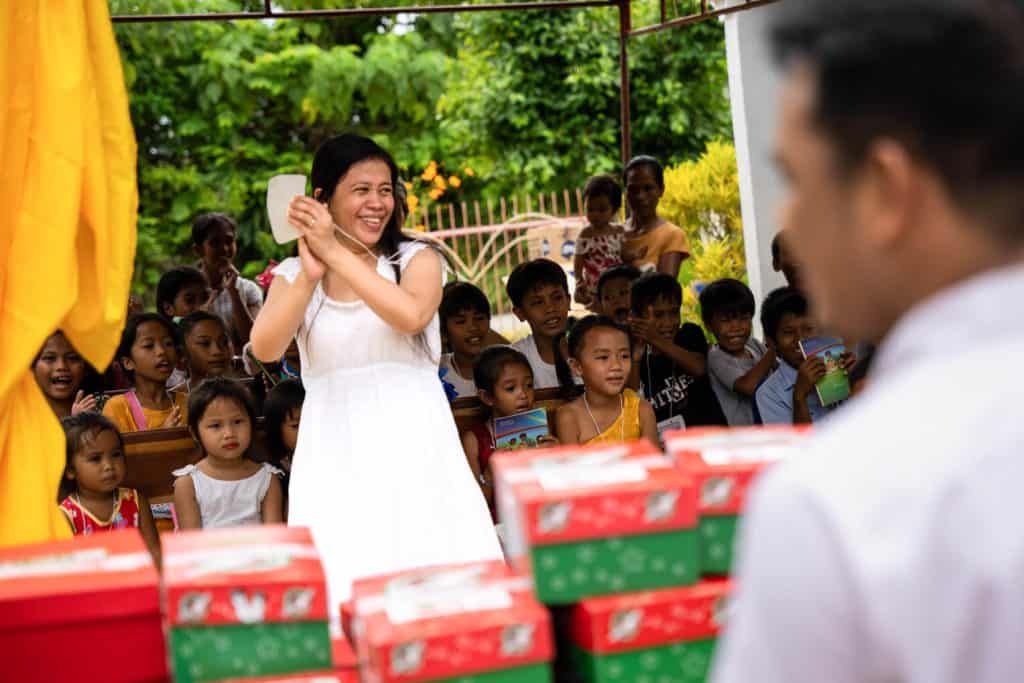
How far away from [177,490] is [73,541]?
2.25 metres

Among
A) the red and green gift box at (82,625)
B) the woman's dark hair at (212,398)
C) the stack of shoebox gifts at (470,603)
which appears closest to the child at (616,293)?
the woman's dark hair at (212,398)

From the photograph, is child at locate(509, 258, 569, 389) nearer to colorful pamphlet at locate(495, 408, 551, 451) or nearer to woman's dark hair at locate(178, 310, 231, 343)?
colorful pamphlet at locate(495, 408, 551, 451)

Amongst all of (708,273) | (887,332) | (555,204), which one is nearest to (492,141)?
(555,204)

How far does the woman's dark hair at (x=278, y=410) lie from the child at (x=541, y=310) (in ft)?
3.82

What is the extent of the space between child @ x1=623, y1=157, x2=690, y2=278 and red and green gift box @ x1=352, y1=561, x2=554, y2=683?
5.01 meters

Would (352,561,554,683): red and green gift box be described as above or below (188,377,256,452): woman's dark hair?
below

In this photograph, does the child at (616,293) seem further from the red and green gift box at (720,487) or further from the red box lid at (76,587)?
the red box lid at (76,587)

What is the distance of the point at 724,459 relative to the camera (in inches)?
74.6

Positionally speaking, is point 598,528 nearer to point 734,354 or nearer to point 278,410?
point 278,410

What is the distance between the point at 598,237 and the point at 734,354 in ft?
6.24

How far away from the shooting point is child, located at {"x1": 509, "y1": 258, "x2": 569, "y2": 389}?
5.43 m

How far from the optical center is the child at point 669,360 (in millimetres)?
5227

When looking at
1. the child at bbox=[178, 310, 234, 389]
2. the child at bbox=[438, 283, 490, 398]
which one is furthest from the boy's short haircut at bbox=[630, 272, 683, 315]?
the child at bbox=[178, 310, 234, 389]

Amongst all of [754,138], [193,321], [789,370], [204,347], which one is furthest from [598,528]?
[754,138]
